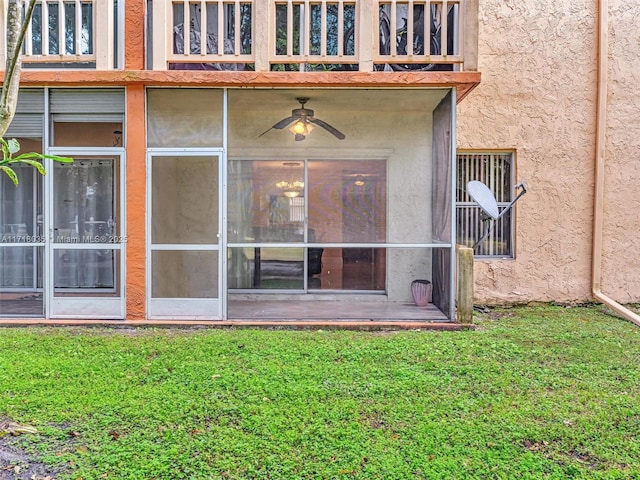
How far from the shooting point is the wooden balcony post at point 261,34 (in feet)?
19.3

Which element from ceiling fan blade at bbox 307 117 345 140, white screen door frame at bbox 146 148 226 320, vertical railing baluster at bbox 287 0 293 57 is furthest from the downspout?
white screen door frame at bbox 146 148 226 320

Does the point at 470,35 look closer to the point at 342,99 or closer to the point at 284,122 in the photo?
the point at 342,99

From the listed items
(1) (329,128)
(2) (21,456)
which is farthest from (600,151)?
(2) (21,456)

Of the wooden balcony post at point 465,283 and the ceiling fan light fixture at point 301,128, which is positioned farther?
the ceiling fan light fixture at point 301,128

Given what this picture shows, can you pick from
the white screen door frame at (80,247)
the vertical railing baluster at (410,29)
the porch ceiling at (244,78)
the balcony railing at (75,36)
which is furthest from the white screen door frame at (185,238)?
the vertical railing baluster at (410,29)

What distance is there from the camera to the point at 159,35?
5902 millimetres

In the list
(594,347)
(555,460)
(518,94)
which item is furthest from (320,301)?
(555,460)

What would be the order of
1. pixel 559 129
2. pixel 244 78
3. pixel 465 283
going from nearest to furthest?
pixel 244 78 → pixel 465 283 → pixel 559 129

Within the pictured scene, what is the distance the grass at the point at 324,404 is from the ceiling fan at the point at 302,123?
130 inches

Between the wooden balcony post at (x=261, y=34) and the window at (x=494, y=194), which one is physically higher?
the wooden balcony post at (x=261, y=34)

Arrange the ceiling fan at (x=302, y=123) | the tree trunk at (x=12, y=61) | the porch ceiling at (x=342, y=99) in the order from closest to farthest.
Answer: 1. the tree trunk at (x=12, y=61)
2. the porch ceiling at (x=342, y=99)
3. the ceiling fan at (x=302, y=123)

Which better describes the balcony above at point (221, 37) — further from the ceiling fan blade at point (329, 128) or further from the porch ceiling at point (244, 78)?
the ceiling fan blade at point (329, 128)

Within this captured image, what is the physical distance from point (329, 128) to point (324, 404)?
4899 mm

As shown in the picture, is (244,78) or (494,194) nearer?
(244,78)
